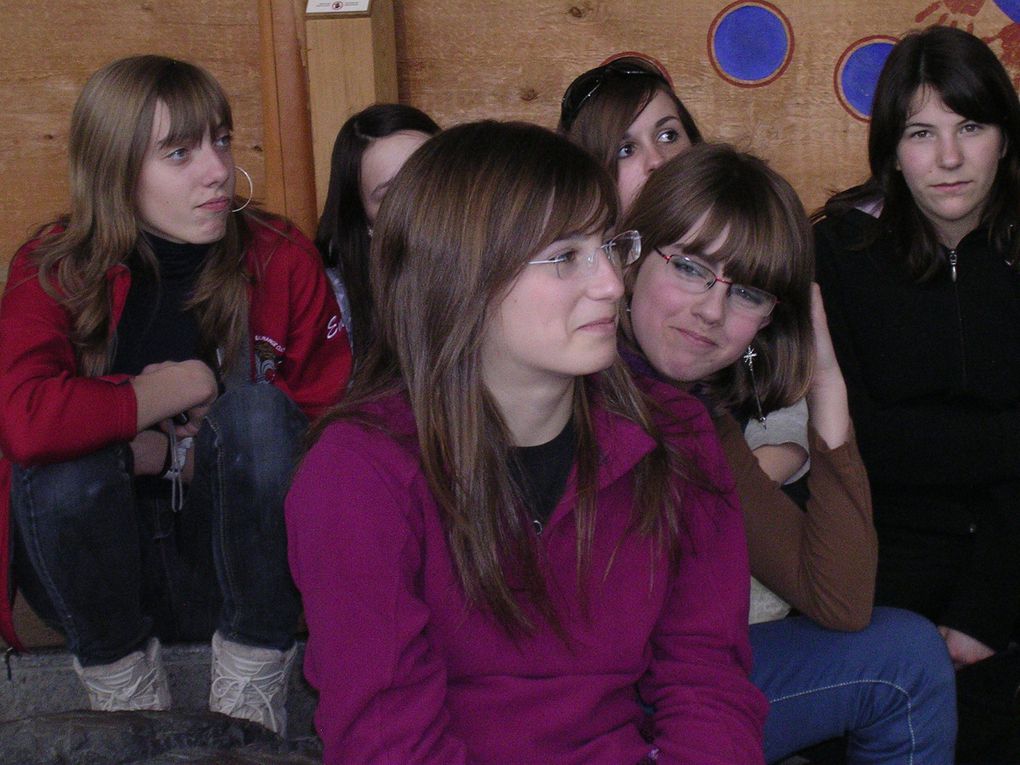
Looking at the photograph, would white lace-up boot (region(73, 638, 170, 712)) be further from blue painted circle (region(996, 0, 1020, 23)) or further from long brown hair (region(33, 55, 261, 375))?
blue painted circle (region(996, 0, 1020, 23))

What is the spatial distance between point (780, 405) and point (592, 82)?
0.81 meters

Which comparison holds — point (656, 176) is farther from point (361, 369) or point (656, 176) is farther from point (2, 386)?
point (2, 386)

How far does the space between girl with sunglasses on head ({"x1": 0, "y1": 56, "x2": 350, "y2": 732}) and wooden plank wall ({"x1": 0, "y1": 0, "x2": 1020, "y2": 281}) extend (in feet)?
2.58

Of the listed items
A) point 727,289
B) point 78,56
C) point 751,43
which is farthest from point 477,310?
point 78,56

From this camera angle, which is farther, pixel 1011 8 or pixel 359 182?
pixel 1011 8

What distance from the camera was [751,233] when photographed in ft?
5.61

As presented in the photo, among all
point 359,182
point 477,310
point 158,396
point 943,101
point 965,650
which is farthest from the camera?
point 359,182

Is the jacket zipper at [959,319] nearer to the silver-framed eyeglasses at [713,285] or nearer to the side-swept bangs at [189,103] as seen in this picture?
the silver-framed eyeglasses at [713,285]

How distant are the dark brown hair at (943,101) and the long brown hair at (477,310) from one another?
3.26 feet

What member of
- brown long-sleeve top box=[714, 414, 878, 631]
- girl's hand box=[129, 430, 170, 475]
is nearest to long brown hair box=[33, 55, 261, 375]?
girl's hand box=[129, 430, 170, 475]

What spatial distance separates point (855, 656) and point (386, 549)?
745 millimetres

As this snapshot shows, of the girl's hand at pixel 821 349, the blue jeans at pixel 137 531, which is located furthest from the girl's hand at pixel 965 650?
the blue jeans at pixel 137 531

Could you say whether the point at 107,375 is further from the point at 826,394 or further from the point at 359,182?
the point at 826,394

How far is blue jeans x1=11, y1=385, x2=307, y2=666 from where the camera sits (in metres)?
1.76
